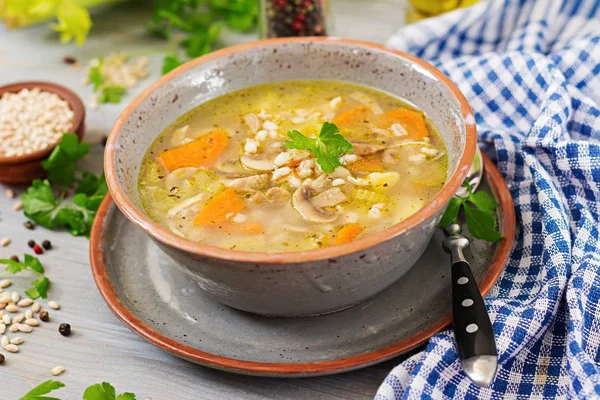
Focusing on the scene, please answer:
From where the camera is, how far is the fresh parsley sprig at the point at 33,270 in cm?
257

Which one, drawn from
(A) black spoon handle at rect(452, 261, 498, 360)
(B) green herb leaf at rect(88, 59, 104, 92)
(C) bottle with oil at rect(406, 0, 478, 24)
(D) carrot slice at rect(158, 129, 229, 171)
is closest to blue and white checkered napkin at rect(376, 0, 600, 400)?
(A) black spoon handle at rect(452, 261, 498, 360)

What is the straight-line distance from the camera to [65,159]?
3.02 metres

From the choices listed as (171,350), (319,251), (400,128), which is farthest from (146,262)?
(400,128)

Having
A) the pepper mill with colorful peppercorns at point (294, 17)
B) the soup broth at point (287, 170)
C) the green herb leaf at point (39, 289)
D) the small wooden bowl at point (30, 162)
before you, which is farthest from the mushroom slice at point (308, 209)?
the pepper mill with colorful peppercorns at point (294, 17)

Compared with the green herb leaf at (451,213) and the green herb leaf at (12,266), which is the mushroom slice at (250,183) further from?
the green herb leaf at (12,266)

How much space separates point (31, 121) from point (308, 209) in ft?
5.21

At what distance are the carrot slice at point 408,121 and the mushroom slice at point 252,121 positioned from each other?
0.47 metres

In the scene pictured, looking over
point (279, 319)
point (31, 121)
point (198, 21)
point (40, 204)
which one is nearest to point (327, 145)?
point (279, 319)

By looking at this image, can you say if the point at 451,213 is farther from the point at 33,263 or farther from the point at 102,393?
the point at 33,263

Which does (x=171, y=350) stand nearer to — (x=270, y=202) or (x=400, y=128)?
(x=270, y=202)

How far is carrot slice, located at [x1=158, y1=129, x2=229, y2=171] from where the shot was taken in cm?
261

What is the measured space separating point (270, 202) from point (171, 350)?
0.57m

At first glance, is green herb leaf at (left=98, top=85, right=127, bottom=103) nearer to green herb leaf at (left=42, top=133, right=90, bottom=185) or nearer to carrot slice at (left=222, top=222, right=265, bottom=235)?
green herb leaf at (left=42, top=133, right=90, bottom=185)

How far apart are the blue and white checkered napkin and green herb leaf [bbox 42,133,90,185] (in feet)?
5.16
